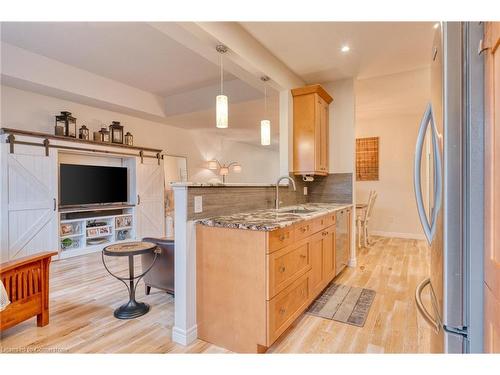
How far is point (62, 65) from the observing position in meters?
3.90

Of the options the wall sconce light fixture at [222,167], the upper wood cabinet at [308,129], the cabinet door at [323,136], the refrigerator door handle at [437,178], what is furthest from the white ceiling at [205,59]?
the wall sconce light fixture at [222,167]

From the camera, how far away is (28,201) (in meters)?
3.80

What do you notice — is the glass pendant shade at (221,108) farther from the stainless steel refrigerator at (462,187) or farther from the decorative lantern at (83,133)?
the decorative lantern at (83,133)

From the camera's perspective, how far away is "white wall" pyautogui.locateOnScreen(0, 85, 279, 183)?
3.93 meters

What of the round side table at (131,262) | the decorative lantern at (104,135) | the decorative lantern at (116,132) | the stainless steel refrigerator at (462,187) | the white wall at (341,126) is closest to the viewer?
the stainless steel refrigerator at (462,187)

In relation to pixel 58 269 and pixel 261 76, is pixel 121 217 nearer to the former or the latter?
pixel 58 269

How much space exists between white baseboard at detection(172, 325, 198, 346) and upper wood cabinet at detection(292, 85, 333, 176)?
90.3 inches

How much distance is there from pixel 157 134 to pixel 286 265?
199 inches

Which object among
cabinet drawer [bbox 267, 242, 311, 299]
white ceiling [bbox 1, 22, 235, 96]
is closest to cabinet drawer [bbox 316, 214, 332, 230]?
cabinet drawer [bbox 267, 242, 311, 299]

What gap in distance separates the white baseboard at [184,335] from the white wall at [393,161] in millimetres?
4707

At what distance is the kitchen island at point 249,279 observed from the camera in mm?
1727

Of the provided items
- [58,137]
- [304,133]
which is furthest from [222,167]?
[304,133]

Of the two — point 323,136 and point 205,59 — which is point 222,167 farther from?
point 323,136

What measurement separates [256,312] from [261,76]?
2421 millimetres
